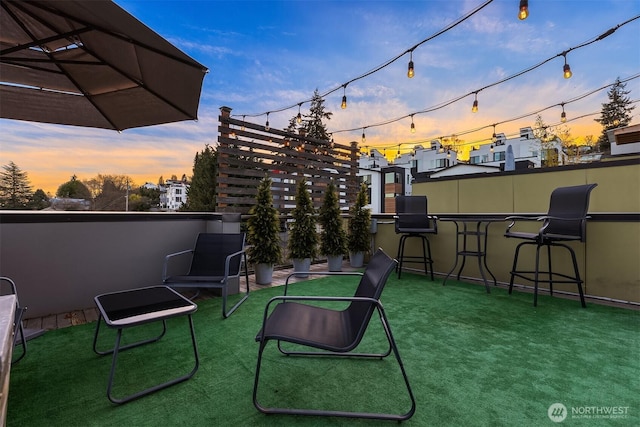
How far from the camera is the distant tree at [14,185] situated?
5.74m

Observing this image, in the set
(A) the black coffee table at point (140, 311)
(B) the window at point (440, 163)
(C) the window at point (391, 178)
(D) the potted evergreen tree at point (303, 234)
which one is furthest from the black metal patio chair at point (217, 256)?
(B) the window at point (440, 163)

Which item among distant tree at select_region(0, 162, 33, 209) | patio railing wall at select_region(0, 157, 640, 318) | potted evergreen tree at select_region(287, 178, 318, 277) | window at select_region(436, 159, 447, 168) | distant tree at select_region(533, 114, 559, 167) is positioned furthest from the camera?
window at select_region(436, 159, 447, 168)

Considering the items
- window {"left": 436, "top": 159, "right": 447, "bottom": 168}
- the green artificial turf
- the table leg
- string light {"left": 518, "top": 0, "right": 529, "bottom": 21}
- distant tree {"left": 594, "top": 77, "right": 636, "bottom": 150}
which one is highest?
distant tree {"left": 594, "top": 77, "right": 636, "bottom": 150}

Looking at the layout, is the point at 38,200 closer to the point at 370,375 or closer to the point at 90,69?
the point at 90,69

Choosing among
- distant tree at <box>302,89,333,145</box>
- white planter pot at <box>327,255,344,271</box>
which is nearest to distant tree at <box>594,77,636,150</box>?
distant tree at <box>302,89,333,145</box>

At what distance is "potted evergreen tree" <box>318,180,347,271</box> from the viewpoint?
5254 mm

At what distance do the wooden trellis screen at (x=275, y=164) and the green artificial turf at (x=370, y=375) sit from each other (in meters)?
2.75

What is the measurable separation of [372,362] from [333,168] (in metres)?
5.76

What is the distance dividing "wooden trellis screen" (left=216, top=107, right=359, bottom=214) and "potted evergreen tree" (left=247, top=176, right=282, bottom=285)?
26.0 inches

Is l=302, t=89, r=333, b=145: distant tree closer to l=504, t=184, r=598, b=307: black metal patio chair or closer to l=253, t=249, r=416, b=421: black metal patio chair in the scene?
l=504, t=184, r=598, b=307: black metal patio chair

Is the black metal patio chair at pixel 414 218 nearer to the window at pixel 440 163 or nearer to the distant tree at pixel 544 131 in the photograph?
the distant tree at pixel 544 131

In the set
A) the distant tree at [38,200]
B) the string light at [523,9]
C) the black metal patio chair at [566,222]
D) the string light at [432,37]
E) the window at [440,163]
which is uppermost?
the window at [440,163]

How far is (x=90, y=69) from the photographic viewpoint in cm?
246

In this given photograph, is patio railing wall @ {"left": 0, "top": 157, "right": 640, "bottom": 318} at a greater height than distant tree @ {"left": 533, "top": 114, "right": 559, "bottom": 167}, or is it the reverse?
distant tree @ {"left": 533, "top": 114, "right": 559, "bottom": 167}
